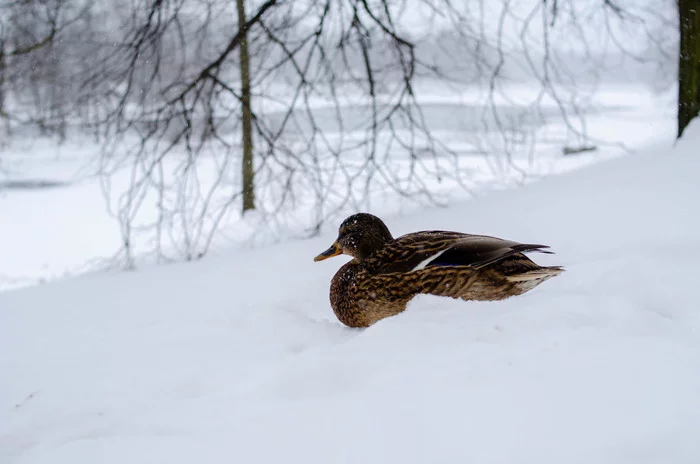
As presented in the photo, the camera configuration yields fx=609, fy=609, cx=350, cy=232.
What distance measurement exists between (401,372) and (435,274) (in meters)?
0.79

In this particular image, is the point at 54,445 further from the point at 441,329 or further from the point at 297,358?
the point at 441,329

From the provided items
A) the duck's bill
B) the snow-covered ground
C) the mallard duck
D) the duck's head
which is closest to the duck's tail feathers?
the mallard duck

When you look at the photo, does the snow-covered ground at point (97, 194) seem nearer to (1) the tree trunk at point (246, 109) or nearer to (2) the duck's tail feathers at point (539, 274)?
(1) the tree trunk at point (246, 109)

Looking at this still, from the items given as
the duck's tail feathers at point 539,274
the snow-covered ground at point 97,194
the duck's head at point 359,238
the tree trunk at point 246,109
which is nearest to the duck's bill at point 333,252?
the duck's head at point 359,238

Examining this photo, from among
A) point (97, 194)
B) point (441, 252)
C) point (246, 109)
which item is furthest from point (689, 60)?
point (97, 194)

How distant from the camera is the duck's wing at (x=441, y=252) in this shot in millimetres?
2363

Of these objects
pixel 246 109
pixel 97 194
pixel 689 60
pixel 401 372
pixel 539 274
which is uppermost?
pixel 689 60

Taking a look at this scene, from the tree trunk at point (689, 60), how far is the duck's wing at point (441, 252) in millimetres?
2496

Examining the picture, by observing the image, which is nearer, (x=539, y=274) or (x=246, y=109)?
(x=539, y=274)

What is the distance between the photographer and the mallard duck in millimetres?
2393

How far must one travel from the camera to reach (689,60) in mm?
4129

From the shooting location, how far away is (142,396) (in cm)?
192

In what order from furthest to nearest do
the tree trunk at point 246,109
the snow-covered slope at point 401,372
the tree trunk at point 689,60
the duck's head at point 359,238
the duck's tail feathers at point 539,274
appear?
the tree trunk at point 246,109 < the tree trunk at point 689,60 < the duck's head at point 359,238 < the duck's tail feathers at point 539,274 < the snow-covered slope at point 401,372

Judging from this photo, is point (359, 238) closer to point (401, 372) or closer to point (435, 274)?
point (435, 274)
